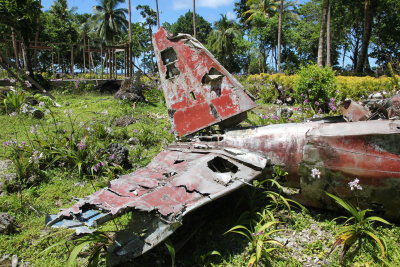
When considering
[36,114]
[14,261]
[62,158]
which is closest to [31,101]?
[36,114]

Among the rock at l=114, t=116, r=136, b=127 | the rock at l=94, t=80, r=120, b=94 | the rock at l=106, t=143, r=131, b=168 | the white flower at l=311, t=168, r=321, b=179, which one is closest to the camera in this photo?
the white flower at l=311, t=168, r=321, b=179

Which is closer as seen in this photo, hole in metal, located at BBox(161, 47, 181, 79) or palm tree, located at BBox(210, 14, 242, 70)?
hole in metal, located at BBox(161, 47, 181, 79)

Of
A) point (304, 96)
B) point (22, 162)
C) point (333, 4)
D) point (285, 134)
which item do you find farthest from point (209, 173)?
point (333, 4)

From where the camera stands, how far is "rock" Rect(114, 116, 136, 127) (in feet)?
29.0

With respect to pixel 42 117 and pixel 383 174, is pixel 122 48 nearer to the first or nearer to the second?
pixel 42 117

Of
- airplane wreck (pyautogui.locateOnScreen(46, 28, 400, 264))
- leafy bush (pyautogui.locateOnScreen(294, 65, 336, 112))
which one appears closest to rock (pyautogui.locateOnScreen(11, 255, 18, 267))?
airplane wreck (pyautogui.locateOnScreen(46, 28, 400, 264))

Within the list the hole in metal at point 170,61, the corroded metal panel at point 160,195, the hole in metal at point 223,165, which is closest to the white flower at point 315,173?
the corroded metal panel at point 160,195

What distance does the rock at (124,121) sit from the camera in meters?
8.84

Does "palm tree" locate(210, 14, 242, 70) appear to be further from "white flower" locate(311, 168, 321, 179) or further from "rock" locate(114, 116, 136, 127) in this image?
"white flower" locate(311, 168, 321, 179)

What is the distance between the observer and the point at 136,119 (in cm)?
934

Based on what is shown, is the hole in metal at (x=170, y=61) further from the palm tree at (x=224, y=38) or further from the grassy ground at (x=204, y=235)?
the palm tree at (x=224, y=38)

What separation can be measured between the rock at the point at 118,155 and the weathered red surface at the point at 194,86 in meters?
1.27

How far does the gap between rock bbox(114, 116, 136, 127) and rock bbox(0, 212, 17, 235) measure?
16.6 feet

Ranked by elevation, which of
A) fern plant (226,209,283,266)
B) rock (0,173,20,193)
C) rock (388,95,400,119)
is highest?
rock (388,95,400,119)
